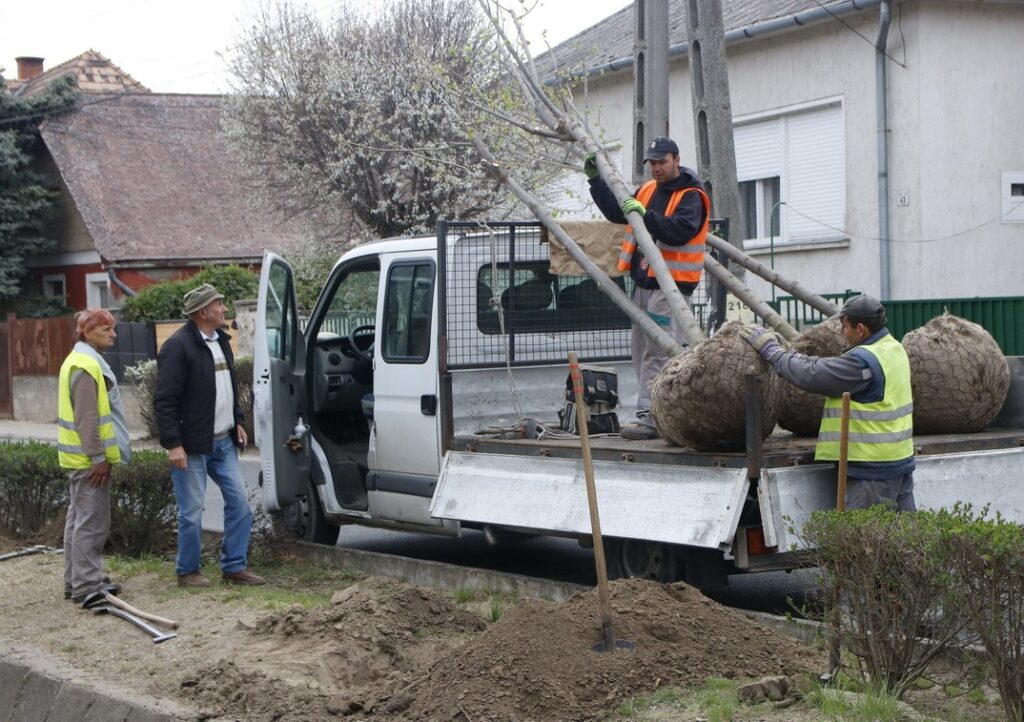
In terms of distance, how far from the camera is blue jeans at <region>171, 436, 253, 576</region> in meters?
8.62

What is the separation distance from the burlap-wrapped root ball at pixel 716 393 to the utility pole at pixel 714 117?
255 inches

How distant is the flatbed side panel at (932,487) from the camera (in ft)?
22.1

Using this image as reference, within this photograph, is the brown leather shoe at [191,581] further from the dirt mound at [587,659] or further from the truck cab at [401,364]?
the dirt mound at [587,659]

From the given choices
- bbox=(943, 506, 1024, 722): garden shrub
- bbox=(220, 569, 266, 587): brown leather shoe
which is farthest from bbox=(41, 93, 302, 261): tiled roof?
bbox=(943, 506, 1024, 722): garden shrub

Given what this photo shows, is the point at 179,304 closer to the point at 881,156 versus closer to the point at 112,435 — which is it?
the point at 881,156

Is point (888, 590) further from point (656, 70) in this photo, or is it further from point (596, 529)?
point (656, 70)

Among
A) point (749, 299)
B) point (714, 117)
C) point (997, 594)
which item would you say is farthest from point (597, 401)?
point (714, 117)

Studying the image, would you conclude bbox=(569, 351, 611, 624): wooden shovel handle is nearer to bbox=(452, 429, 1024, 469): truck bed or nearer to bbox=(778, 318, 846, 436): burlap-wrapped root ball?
bbox=(452, 429, 1024, 469): truck bed

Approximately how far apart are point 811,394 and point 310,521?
4130 millimetres

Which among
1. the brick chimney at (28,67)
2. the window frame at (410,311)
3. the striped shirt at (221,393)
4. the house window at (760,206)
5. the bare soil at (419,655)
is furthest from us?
the brick chimney at (28,67)

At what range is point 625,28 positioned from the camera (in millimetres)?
22922

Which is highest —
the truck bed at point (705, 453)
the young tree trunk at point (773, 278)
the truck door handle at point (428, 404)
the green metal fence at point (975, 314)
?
the young tree trunk at point (773, 278)

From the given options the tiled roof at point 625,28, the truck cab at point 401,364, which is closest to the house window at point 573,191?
the tiled roof at point 625,28

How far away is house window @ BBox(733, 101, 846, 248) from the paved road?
8.34 m
